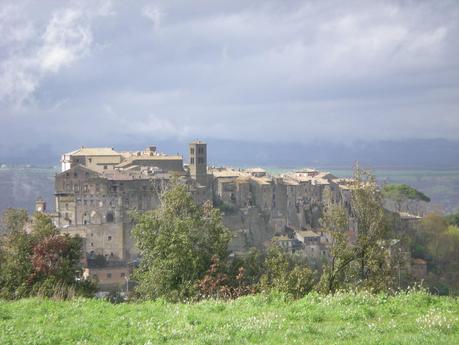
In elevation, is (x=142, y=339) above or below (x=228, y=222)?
above

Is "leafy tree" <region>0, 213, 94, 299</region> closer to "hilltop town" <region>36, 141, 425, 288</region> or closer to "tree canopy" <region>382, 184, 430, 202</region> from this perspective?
"hilltop town" <region>36, 141, 425, 288</region>

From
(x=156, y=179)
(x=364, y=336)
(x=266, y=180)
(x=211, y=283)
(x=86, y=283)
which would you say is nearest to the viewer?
(x=364, y=336)

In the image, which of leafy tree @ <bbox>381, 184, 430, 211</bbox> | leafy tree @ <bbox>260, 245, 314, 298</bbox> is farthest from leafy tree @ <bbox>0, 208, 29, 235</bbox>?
leafy tree @ <bbox>381, 184, 430, 211</bbox>

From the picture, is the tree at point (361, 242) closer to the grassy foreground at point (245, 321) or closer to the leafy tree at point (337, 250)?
the leafy tree at point (337, 250)

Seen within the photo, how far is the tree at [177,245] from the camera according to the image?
19.9m

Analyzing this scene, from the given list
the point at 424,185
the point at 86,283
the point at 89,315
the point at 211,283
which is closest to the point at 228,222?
the point at 86,283

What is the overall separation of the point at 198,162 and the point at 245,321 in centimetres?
6591

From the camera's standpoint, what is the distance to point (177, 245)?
20516 millimetres

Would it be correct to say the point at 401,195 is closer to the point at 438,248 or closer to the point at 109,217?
the point at 438,248

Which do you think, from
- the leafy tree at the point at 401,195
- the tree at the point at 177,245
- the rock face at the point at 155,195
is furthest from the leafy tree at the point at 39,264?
the leafy tree at the point at 401,195

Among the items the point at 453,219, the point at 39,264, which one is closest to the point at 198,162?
the point at 453,219

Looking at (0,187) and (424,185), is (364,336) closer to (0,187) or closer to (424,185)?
(0,187)

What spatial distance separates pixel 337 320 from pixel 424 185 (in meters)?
132

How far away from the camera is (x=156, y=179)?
6316 centimetres
